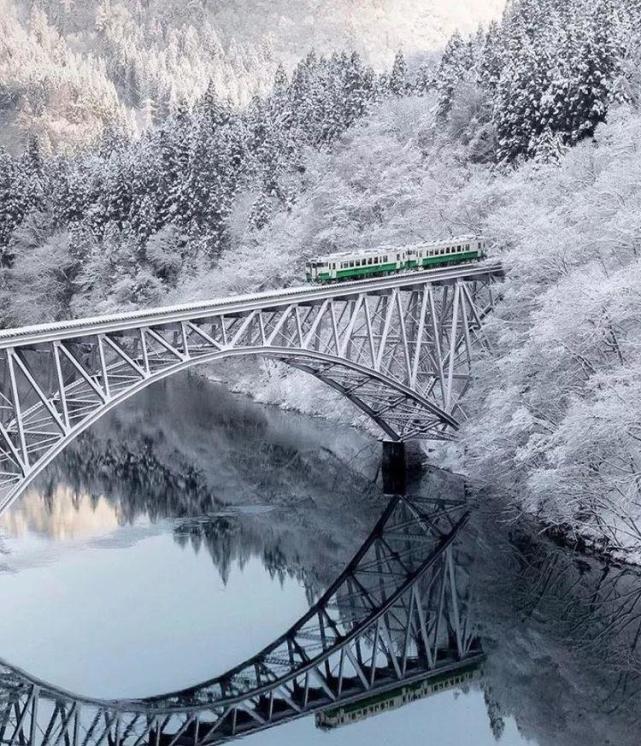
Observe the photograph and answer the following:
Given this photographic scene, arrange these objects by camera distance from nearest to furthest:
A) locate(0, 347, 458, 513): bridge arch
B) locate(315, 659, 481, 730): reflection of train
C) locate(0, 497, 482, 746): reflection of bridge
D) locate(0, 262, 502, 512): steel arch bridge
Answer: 1. locate(0, 497, 482, 746): reflection of bridge
2. locate(315, 659, 481, 730): reflection of train
3. locate(0, 262, 502, 512): steel arch bridge
4. locate(0, 347, 458, 513): bridge arch

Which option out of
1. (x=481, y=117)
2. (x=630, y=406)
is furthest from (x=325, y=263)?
(x=481, y=117)

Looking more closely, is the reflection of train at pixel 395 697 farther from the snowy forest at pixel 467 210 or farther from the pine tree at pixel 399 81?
the pine tree at pixel 399 81

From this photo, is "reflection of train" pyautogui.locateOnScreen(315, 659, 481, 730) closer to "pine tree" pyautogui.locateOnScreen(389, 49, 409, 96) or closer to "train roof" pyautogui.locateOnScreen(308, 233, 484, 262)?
"train roof" pyautogui.locateOnScreen(308, 233, 484, 262)

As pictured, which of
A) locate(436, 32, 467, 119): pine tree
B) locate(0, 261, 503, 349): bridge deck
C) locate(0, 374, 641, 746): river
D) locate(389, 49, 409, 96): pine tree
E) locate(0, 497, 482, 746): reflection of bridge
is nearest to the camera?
locate(0, 497, 482, 746): reflection of bridge

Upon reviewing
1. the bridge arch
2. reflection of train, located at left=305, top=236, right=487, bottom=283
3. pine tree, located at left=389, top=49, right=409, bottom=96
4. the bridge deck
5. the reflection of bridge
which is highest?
pine tree, located at left=389, top=49, right=409, bottom=96

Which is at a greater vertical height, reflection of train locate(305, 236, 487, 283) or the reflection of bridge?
reflection of train locate(305, 236, 487, 283)

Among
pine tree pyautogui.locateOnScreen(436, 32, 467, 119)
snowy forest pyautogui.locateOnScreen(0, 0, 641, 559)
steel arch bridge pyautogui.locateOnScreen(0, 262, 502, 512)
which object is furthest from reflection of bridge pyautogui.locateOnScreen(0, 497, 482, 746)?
pine tree pyautogui.locateOnScreen(436, 32, 467, 119)
